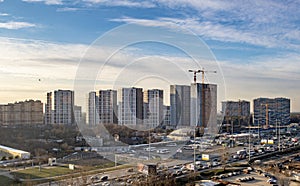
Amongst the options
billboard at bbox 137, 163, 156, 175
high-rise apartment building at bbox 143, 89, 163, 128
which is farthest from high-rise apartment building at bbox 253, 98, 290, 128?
billboard at bbox 137, 163, 156, 175

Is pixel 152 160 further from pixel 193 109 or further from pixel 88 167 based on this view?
pixel 193 109

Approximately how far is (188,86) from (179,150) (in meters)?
1.42

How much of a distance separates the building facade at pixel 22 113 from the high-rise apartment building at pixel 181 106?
375 centimetres

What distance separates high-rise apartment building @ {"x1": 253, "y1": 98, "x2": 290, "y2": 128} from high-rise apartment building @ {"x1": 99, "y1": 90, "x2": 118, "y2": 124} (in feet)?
28.2

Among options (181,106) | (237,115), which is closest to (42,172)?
(181,106)

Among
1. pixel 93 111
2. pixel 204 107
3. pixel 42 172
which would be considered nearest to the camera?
pixel 42 172

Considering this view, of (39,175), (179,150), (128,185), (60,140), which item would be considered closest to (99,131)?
(60,140)

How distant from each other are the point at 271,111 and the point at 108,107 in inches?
379

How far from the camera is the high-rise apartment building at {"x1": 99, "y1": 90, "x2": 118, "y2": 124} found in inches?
220

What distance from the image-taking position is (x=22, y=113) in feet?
27.8

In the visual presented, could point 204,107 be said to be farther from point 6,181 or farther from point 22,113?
point 22,113

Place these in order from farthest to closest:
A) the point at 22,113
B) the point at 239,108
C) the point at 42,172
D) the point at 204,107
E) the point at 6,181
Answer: the point at 239,108
the point at 22,113
the point at 204,107
the point at 42,172
the point at 6,181

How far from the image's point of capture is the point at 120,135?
21.2 ft

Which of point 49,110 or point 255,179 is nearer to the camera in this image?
point 255,179
